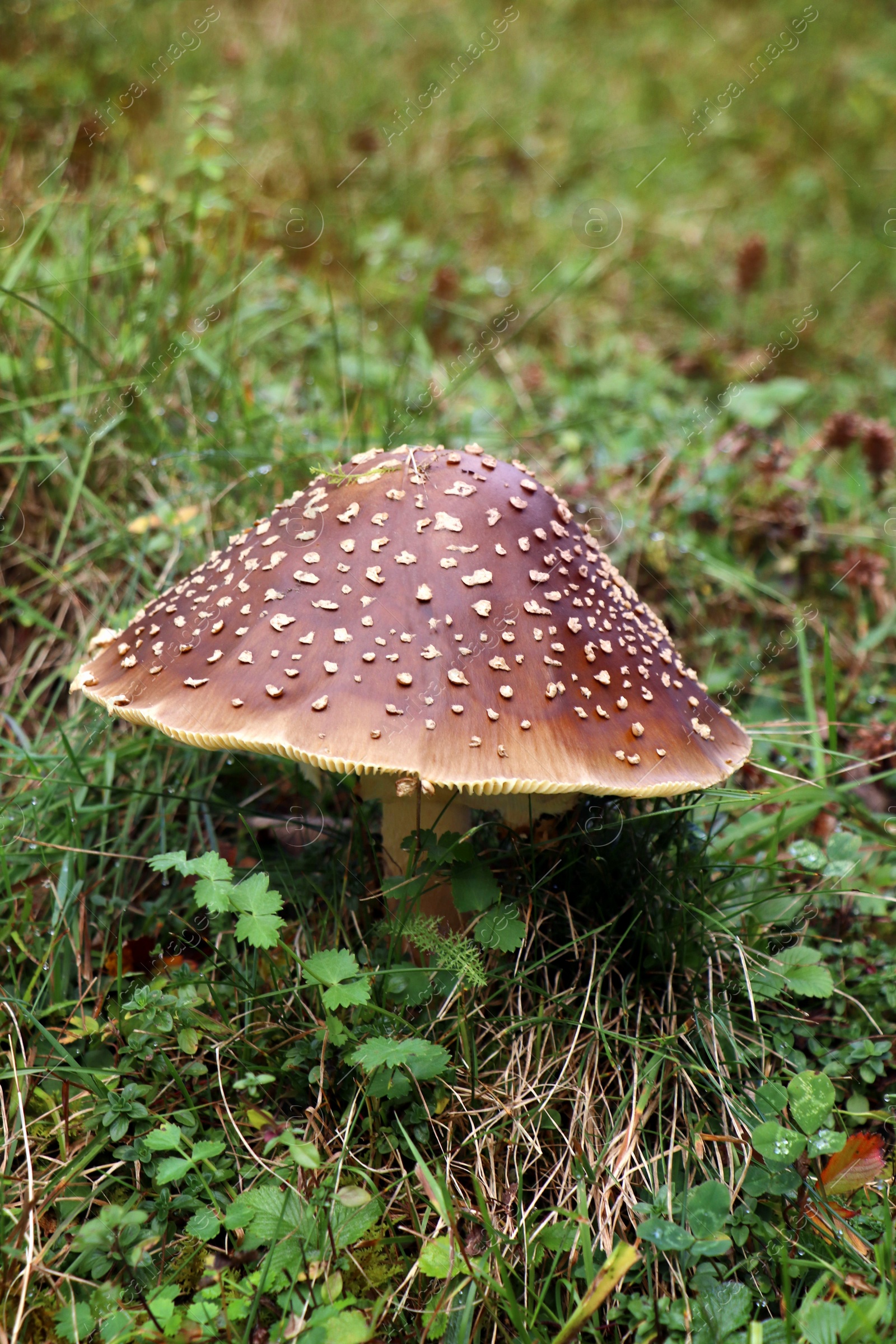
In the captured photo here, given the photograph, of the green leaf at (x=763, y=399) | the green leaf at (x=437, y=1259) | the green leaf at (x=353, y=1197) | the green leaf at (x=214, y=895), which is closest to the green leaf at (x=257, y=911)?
the green leaf at (x=214, y=895)

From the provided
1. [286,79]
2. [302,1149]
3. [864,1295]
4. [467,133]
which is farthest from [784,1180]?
[286,79]

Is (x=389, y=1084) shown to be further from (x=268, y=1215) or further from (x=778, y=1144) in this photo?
(x=778, y=1144)

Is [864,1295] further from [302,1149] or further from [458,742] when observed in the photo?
[458,742]

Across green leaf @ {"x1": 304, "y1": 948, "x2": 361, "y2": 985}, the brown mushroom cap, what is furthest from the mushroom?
green leaf @ {"x1": 304, "y1": 948, "x2": 361, "y2": 985}

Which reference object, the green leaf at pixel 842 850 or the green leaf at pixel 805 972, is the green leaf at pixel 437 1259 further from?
the green leaf at pixel 842 850

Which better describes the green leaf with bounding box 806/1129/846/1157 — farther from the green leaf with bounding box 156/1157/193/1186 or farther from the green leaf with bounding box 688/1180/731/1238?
the green leaf with bounding box 156/1157/193/1186

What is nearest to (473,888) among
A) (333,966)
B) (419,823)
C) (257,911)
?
(419,823)

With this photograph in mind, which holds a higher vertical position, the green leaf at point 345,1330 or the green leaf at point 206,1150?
the green leaf at point 206,1150
